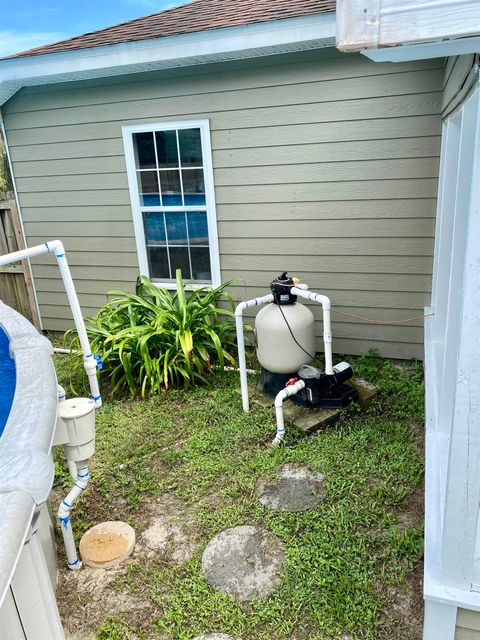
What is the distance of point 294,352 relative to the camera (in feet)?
12.4

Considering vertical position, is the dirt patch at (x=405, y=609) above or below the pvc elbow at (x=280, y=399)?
below

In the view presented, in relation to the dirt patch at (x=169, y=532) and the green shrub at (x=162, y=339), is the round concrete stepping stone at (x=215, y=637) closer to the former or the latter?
the dirt patch at (x=169, y=532)

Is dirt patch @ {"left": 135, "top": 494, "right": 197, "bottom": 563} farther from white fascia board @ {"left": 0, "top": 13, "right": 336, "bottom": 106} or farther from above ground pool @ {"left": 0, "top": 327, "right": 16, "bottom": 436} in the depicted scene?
white fascia board @ {"left": 0, "top": 13, "right": 336, "bottom": 106}

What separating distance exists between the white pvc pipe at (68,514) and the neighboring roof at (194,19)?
11.3 feet

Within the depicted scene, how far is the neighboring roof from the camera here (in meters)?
3.80

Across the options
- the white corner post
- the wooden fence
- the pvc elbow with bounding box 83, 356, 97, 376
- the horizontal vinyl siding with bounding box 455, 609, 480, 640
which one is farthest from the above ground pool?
the wooden fence

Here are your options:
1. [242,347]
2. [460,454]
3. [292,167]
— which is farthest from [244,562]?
[292,167]

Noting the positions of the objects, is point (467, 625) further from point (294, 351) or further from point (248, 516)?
point (294, 351)

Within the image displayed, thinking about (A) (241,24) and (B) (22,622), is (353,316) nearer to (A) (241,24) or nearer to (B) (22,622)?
(A) (241,24)

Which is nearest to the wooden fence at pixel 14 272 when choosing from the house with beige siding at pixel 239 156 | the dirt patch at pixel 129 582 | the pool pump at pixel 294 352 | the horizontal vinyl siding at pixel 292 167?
the house with beige siding at pixel 239 156

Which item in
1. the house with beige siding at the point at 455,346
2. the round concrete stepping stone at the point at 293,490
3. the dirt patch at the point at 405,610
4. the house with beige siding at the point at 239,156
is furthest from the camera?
the house with beige siding at the point at 239,156

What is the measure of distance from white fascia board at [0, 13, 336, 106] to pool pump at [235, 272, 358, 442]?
71.7 inches

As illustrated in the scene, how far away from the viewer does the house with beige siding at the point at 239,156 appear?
12.9 feet

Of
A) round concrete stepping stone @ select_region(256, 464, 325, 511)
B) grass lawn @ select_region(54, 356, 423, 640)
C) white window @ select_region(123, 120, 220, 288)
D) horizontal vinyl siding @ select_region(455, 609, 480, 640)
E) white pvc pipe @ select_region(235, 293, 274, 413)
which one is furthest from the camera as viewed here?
white window @ select_region(123, 120, 220, 288)
